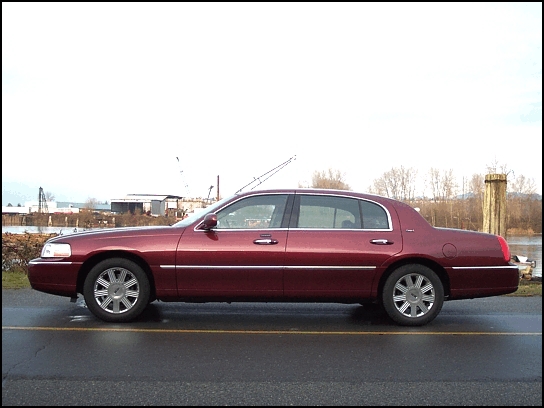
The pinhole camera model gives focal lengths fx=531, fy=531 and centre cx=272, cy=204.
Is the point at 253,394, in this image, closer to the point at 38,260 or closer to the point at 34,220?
the point at 38,260

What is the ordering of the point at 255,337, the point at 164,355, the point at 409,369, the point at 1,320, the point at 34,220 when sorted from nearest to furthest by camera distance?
the point at 409,369, the point at 164,355, the point at 255,337, the point at 1,320, the point at 34,220

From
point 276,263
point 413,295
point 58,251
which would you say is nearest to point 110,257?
point 58,251

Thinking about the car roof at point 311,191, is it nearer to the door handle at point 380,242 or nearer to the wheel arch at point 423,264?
the door handle at point 380,242

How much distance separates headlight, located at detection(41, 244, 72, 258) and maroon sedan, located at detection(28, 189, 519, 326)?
0.01 meters

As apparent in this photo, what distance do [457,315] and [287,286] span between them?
2493 millimetres

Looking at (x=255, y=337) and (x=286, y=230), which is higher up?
(x=286, y=230)

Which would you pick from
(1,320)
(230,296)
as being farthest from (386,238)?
(1,320)

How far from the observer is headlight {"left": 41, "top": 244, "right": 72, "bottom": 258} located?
247 inches

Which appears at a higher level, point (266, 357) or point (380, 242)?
point (380, 242)

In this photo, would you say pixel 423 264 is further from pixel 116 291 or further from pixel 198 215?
pixel 116 291

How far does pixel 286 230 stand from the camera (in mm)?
6344

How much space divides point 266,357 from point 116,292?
224cm

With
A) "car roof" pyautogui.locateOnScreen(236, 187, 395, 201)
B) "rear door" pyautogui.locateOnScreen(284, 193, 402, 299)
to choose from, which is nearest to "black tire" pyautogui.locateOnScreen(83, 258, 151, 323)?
"car roof" pyautogui.locateOnScreen(236, 187, 395, 201)

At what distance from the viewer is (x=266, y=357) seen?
16.1 feet
